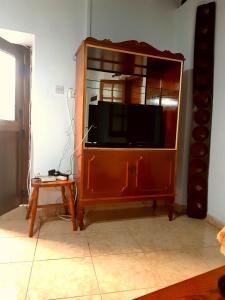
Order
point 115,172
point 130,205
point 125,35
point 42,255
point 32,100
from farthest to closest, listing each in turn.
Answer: point 130,205 < point 125,35 < point 32,100 < point 115,172 < point 42,255

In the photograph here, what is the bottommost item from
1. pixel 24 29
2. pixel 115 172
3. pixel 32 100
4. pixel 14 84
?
pixel 115 172

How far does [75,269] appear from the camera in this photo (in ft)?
5.43

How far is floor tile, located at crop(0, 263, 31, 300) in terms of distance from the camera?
1.38 metres

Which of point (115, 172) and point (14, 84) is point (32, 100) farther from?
point (115, 172)

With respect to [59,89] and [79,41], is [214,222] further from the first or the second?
[79,41]

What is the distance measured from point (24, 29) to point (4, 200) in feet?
6.17

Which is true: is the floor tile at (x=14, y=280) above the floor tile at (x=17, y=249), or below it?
above

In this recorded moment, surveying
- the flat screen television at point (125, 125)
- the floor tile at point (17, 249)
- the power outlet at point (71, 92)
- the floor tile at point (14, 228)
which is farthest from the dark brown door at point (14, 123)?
the flat screen television at point (125, 125)

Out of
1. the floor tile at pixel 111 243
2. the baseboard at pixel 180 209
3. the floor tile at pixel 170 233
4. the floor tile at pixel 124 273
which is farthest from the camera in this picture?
the baseboard at pixel 180 209

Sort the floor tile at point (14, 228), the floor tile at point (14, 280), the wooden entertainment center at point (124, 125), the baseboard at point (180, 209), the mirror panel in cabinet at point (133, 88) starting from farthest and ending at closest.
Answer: the baseboard at point (180, 209) < the mirror panel in cabinet at point (133, 88) < the wooden entertainment center at point (124, 125) < the floor tile at point (14, 228) < the floor tile at point (14, 280)

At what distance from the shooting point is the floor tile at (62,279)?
141 centimetres

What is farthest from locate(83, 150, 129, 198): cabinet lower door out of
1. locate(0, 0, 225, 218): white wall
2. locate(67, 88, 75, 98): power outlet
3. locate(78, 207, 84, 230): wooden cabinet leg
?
locate(67, 88, 75, 98): power outlet

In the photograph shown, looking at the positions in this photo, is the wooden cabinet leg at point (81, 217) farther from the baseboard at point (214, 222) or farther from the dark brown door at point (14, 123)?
the baseboard at point (214, 222)

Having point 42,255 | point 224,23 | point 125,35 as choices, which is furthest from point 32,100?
point 224,23
